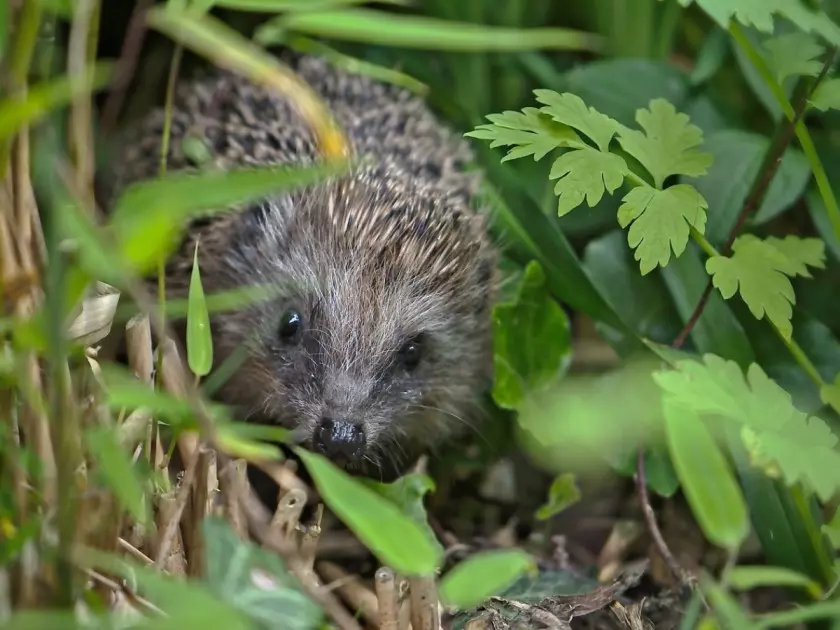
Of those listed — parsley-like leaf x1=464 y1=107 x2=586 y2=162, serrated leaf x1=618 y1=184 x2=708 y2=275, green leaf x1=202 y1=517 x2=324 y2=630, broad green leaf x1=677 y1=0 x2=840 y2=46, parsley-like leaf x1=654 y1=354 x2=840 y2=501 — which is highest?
broad green leaf x1=677 y1=0 x2=840 y2=46

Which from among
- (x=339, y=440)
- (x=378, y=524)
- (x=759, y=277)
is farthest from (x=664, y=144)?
(x=378, y=524)

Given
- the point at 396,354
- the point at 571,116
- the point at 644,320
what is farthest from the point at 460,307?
the point at 571,116

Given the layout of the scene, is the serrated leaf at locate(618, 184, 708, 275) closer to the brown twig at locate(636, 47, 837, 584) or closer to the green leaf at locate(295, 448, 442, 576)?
the brown twig at locate(636, 47, 837, 584)

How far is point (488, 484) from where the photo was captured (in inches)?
105

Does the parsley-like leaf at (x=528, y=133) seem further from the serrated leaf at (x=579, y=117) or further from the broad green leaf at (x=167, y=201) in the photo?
the broad green leaf at (x=167, y=201)

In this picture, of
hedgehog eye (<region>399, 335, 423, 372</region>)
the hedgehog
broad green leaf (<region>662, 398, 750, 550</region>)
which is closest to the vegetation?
broad green leaf (<region>662, 398, 750, 550</region>)

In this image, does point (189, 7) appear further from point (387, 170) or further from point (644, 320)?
point (644, 320)

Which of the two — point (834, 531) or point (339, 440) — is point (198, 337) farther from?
point (834, 531)

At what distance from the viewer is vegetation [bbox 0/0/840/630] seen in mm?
1193

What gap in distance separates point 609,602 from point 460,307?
0.88 metres

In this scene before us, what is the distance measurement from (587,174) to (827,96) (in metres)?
0.57

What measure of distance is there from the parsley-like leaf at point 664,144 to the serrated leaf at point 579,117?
5cm

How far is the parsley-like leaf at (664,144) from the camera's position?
1927 millimetres

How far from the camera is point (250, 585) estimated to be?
1198mm
